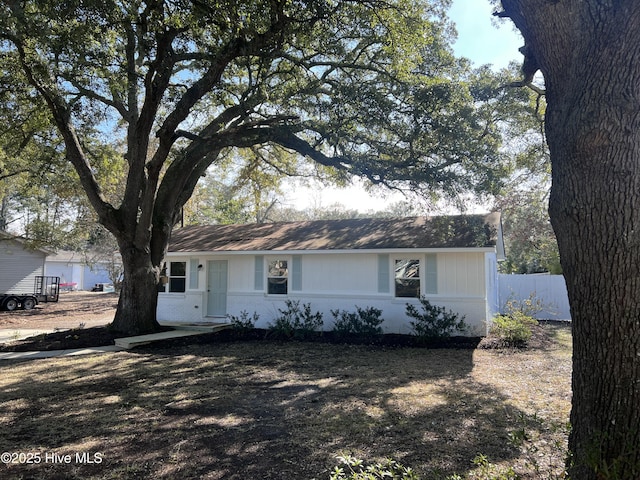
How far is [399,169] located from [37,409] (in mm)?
8009

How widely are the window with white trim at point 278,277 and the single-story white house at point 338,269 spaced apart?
0.03 m

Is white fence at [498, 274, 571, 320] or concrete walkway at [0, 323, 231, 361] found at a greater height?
white fence at [498, 274, 571, 320]

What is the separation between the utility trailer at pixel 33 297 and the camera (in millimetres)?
21531

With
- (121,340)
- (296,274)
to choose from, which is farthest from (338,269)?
(121,340)

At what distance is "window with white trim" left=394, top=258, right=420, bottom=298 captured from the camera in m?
12.3

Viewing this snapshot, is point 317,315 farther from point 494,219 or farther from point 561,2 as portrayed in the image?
point 561,2

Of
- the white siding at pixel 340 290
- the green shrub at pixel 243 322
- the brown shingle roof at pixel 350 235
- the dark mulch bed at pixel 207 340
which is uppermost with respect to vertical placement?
the brown shingle roof at pixel 350 235

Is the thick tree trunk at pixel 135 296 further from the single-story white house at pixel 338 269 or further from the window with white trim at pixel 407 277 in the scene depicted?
the window with white trim at pixel 407 277

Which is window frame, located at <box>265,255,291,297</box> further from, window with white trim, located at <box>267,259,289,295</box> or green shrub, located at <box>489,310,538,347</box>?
green shrub, located at <box>489,310,538,347</box>

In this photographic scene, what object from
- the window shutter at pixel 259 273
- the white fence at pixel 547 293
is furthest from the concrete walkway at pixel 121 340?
the white fence at pixel 547 293

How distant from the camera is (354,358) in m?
9.38

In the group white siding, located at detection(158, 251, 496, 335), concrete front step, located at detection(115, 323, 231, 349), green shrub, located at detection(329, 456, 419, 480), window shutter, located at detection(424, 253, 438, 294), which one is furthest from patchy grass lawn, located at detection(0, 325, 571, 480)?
window shutter, located at detection(424, 253, 438, 294)

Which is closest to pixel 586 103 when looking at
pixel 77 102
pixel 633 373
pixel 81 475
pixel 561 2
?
pixel 561 2

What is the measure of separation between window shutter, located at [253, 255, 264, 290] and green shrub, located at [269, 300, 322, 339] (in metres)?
1.22
